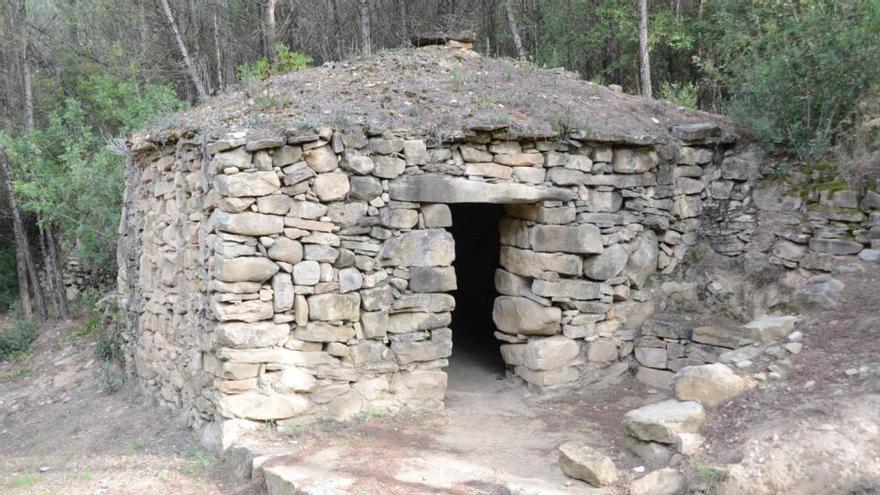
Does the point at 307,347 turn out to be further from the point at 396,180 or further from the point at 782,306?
the point at 782,306

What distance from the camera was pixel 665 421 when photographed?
3912mm

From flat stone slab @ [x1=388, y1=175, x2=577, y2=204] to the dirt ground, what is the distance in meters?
1.72

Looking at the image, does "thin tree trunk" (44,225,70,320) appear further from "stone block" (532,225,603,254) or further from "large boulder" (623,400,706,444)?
"large boulder" (623,400,706,444)

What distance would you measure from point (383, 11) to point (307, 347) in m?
9.99

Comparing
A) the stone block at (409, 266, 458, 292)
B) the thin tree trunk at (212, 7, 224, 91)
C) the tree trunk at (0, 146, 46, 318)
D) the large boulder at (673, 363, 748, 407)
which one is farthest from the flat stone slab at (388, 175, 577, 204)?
the tree trunk at (0, 146, 46, 318)

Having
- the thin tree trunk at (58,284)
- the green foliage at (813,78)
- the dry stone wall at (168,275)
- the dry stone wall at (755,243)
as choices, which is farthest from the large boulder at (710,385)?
the thin tree trunk at (58,284)

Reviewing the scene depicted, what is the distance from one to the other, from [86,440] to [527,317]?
4097mm

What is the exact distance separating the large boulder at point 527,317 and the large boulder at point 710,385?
71.2 inches

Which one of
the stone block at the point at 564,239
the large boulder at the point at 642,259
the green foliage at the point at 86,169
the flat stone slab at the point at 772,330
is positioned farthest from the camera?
the green foliage at the point at 86,169

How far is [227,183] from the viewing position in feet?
16.1

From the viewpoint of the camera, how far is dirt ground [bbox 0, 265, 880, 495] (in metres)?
3.39

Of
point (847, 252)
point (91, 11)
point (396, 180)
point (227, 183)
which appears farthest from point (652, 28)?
point (91, 11)

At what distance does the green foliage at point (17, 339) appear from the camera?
10.7m

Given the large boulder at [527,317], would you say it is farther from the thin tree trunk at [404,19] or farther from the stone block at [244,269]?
the thin tree trunk at [404,19]
